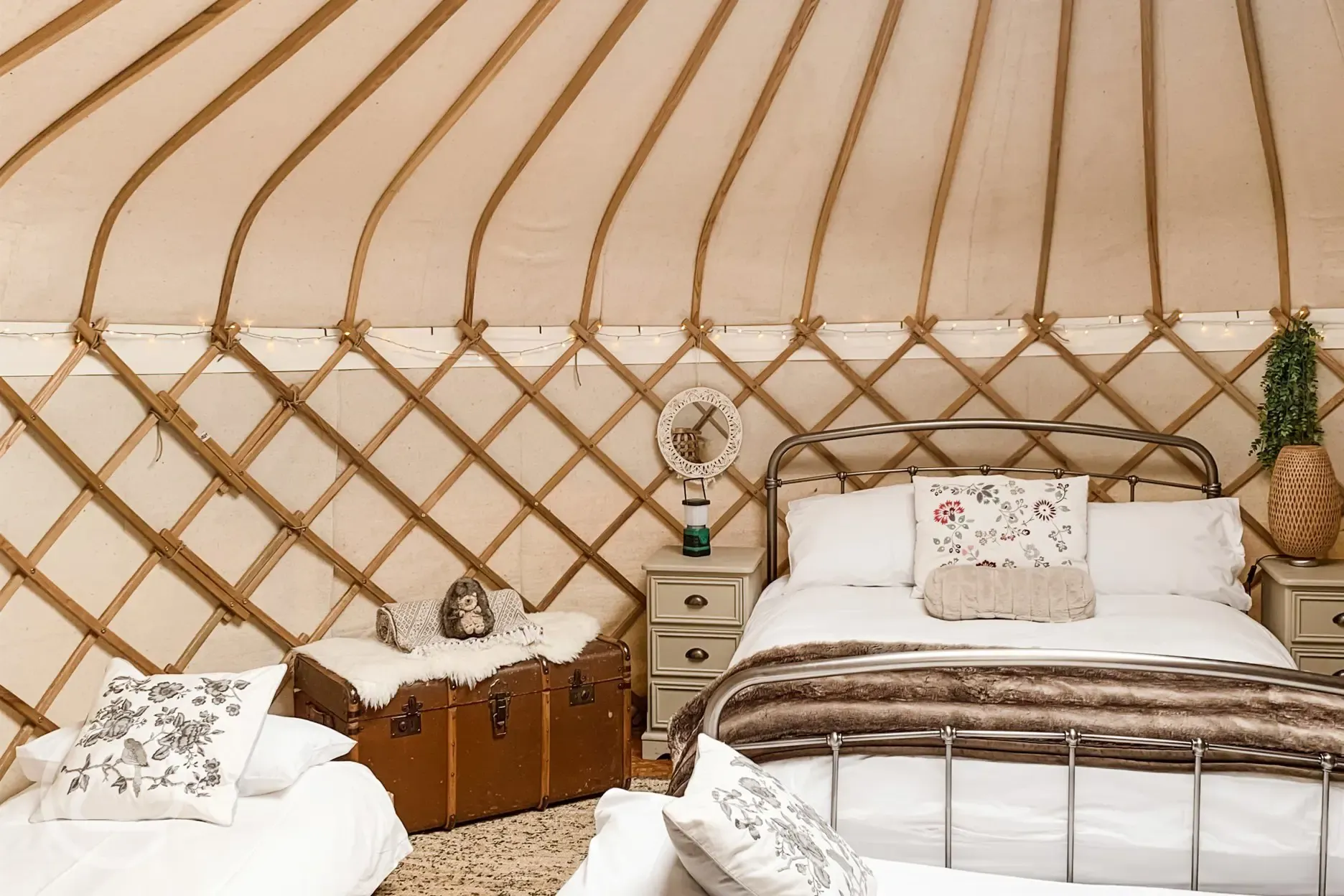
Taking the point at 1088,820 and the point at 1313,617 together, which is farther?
the point at 1313,617

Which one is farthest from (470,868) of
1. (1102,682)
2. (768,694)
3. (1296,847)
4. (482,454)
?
(1296,847)

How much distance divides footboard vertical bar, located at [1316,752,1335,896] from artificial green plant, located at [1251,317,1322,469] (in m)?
1.88

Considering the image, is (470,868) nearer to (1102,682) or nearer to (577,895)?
(577,895)

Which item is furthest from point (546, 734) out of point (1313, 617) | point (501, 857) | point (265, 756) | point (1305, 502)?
point (1305, 502)

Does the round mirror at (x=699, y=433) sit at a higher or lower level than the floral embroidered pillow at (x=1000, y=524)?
higher

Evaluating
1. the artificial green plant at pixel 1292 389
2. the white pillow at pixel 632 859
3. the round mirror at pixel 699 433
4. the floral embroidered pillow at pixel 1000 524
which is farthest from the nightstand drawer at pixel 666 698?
the artificial green plant at pixel 1292 389

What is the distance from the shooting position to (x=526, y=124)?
3330 millimetres

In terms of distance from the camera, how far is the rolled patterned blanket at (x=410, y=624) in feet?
11.4

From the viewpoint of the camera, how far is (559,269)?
13.2 feet

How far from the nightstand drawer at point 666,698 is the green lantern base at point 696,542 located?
1.41 feet

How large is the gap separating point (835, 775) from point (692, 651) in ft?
5.13

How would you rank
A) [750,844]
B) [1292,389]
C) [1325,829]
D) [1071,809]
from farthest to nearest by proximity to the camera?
[1292,389], [1071,809], [1325,829], [750,844]

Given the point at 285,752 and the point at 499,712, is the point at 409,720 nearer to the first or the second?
the point at 499,712

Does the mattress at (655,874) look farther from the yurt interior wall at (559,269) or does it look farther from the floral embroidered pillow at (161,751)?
the yurt interior wall at (559,269)
